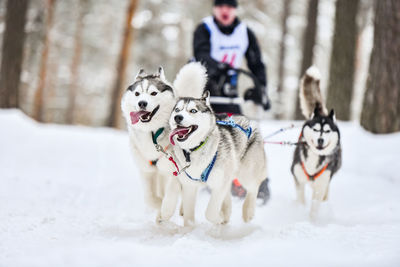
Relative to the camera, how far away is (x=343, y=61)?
7141 millimetres

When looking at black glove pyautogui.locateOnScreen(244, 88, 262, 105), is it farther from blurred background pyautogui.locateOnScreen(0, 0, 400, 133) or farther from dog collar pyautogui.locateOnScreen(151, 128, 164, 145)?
blurred background pyautogui.locateOnScreen(0, 0, 400, 133)

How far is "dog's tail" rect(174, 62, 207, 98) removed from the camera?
3342 mm

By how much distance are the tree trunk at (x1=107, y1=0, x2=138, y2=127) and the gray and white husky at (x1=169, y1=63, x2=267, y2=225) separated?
8848 mm

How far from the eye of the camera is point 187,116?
2.66 metres

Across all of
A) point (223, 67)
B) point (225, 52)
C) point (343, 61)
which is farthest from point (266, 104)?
point (343, 61)

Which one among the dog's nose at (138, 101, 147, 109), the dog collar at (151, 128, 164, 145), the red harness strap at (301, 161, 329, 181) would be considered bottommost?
the red harness strap at (301, 161, 329, 181)

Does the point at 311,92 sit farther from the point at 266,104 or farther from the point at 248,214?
the point at 248,214

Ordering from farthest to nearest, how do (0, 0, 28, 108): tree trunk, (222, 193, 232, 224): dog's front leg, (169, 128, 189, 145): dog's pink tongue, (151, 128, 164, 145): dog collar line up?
(0, 0, 28, 108): tree trunk, (222, 193, 232, 224): dog's front leg, (151, 128, 164, 145): dog collar, (169, 128, 189, 145): dog's pink tongue

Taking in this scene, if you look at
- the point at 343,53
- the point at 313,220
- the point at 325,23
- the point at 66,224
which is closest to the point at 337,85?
the point at 343,53

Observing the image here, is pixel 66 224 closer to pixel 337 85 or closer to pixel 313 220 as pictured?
pixel 313 220

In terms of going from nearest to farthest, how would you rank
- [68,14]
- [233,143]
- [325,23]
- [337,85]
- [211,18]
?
[233,143]
[211,18]
[337,85]
[325,23]
[68,14]

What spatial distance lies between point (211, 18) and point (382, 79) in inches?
110

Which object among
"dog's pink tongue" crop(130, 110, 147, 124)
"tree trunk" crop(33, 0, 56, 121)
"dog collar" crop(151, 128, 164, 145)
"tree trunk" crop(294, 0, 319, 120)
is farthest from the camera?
"tree trunk" crop(33, 0, 56, 121)

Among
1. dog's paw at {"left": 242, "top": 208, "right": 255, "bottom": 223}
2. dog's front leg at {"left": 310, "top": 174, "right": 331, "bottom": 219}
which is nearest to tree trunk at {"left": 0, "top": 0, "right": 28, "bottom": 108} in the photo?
dog's paw at {"left": 242, "top": 208, "right": 255, "bottom": 223}
